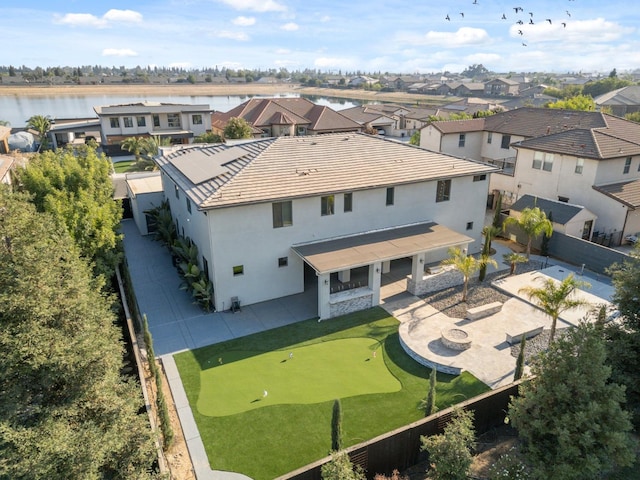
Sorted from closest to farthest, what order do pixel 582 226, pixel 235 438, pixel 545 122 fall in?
pixel 235 438
pixel 582 226
pixel 545 122

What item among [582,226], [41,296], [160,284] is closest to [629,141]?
[582,226]

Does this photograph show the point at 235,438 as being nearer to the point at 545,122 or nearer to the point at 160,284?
the point at 160,284

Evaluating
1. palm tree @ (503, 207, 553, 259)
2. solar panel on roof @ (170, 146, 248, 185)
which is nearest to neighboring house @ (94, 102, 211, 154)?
solar panel on roof @ (170, 146, 248, 185)

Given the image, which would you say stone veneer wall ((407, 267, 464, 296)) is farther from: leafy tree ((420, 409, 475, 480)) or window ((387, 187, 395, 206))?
leafy tree ((420, 409, 475, 480))

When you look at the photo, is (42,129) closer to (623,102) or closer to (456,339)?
(456,339)

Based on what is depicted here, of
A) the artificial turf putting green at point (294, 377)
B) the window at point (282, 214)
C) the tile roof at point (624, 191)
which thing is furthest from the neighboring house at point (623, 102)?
the artificial turf putting green at point (294, 377)

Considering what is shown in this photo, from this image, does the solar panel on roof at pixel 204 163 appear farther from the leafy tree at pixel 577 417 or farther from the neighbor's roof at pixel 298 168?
the leafy tree at pixel 577 417
